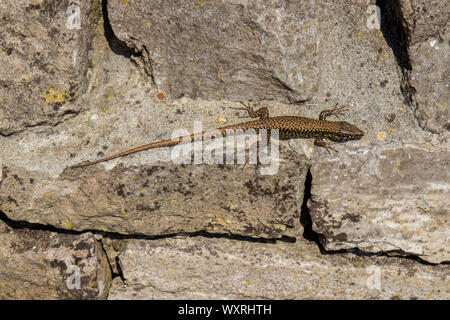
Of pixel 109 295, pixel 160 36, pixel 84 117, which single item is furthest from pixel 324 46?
pixel 109 295

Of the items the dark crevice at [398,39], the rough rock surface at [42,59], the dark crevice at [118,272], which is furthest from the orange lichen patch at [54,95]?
the dark crevice at [398,39]

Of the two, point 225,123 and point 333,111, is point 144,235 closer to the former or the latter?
point 225,123

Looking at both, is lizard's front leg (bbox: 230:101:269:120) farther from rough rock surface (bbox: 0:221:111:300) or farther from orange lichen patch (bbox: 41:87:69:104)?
rough rock surface (bbox: 0:221:111:300)

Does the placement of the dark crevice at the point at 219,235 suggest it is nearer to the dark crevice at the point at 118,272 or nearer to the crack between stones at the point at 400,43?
the dark crevice at the point at 118,272

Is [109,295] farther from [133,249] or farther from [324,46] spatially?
[324,46]

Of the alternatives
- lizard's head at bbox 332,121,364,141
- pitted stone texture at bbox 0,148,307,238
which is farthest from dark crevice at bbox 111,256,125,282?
lizard's head at bbox 332,121,364,141

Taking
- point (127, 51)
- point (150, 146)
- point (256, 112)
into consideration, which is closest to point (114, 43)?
point (127, 51)
